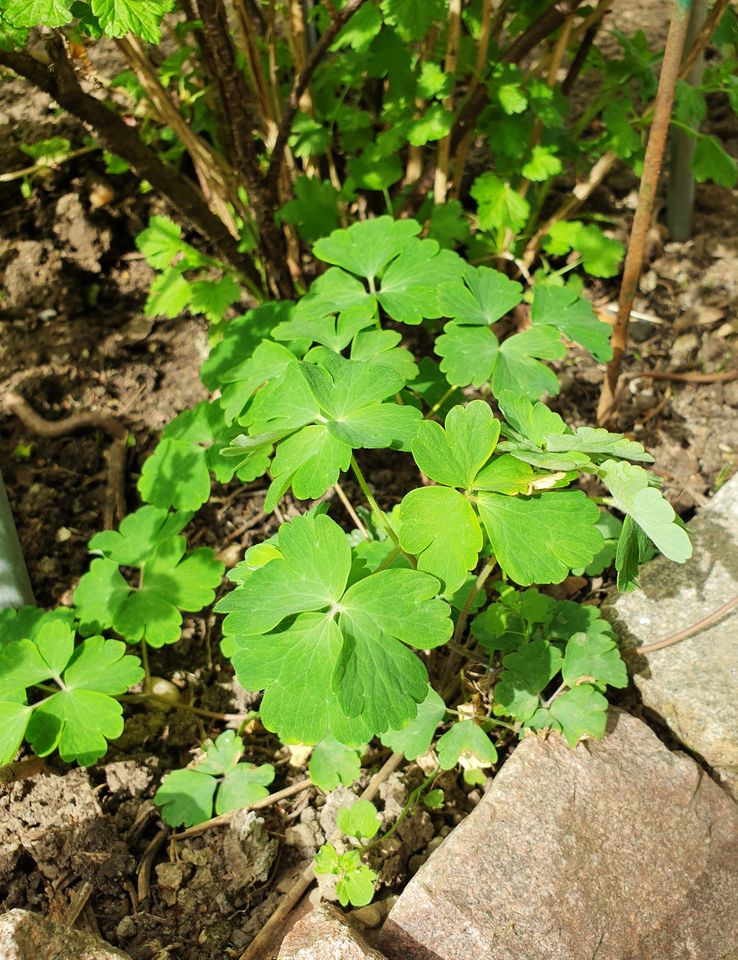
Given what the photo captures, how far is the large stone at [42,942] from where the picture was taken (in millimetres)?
1438

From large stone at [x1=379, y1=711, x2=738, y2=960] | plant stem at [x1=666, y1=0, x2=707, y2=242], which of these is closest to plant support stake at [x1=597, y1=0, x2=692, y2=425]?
plant stem at [x1=666, y1=0, x2=707, y2=242]

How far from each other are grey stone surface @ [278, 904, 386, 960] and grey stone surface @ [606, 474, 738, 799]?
895 millimetres

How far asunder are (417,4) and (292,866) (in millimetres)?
2045

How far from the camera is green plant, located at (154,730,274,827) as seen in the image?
189cm

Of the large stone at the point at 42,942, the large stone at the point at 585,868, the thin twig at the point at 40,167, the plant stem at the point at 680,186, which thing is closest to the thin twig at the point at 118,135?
the thin twig at the point at 40,167

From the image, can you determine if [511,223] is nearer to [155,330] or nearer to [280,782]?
[155,330]

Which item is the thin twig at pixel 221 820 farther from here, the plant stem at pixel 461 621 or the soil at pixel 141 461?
the plant stem at pixel 461 621

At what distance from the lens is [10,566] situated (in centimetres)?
203

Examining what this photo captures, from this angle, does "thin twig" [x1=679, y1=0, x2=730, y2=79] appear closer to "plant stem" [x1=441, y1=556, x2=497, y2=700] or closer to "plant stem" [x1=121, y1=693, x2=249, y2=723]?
"plant stem" [x1=441, y1=556, x2=497, y2=700]

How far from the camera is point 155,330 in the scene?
2.94m

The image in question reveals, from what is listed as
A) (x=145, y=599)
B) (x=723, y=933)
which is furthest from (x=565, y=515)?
(x=145, y=599)

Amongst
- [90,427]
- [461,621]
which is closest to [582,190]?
[461,621]

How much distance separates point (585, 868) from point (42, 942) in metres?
1.05

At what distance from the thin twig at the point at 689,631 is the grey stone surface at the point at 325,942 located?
0.91 meters
